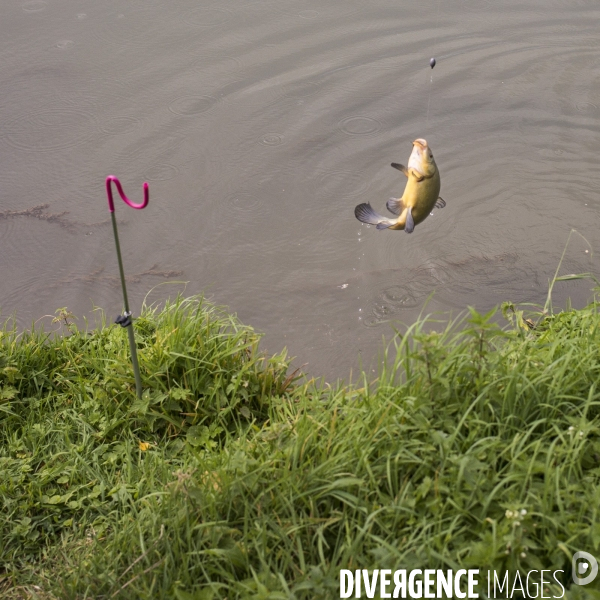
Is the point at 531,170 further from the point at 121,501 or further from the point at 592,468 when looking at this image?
the point at 121,501

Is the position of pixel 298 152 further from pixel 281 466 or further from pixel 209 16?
pixel 281 466

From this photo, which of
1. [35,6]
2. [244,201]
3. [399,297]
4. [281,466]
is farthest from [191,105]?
[281,466]

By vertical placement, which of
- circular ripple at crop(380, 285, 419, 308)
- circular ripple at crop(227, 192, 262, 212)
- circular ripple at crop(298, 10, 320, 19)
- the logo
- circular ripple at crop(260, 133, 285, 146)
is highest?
circular ripple at crop(298, 10, 320, 19)

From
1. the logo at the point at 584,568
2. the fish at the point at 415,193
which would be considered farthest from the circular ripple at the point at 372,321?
the logo at the point at 584,568

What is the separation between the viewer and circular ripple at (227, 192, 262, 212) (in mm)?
4418

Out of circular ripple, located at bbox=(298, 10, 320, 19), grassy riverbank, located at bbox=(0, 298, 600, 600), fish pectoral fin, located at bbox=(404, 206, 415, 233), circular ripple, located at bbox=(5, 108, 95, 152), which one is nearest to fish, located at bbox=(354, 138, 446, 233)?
fish pectoral fin, located at bbox=(404, 206, 415, 233)

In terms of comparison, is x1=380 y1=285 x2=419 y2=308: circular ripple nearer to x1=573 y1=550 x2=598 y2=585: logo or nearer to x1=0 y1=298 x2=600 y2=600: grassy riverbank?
x1=0 y1=298 x2=600 y2=600: grassy riverbank

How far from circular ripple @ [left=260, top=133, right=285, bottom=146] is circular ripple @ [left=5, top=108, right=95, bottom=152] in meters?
1.08

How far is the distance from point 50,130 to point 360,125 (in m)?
1.94

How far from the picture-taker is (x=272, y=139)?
4.89 metres

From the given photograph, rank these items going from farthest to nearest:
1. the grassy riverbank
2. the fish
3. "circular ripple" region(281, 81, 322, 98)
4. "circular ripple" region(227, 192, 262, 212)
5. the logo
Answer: "circular ripple" region(281, 81, 322, 98), "circular ripple" region(227, 192, 262, 212), the fish, the grassy riverbank, the logo

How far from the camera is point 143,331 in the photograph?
11.3ft

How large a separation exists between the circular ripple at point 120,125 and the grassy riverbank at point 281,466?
2.02 metres

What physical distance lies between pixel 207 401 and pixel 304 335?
781 millimetres
